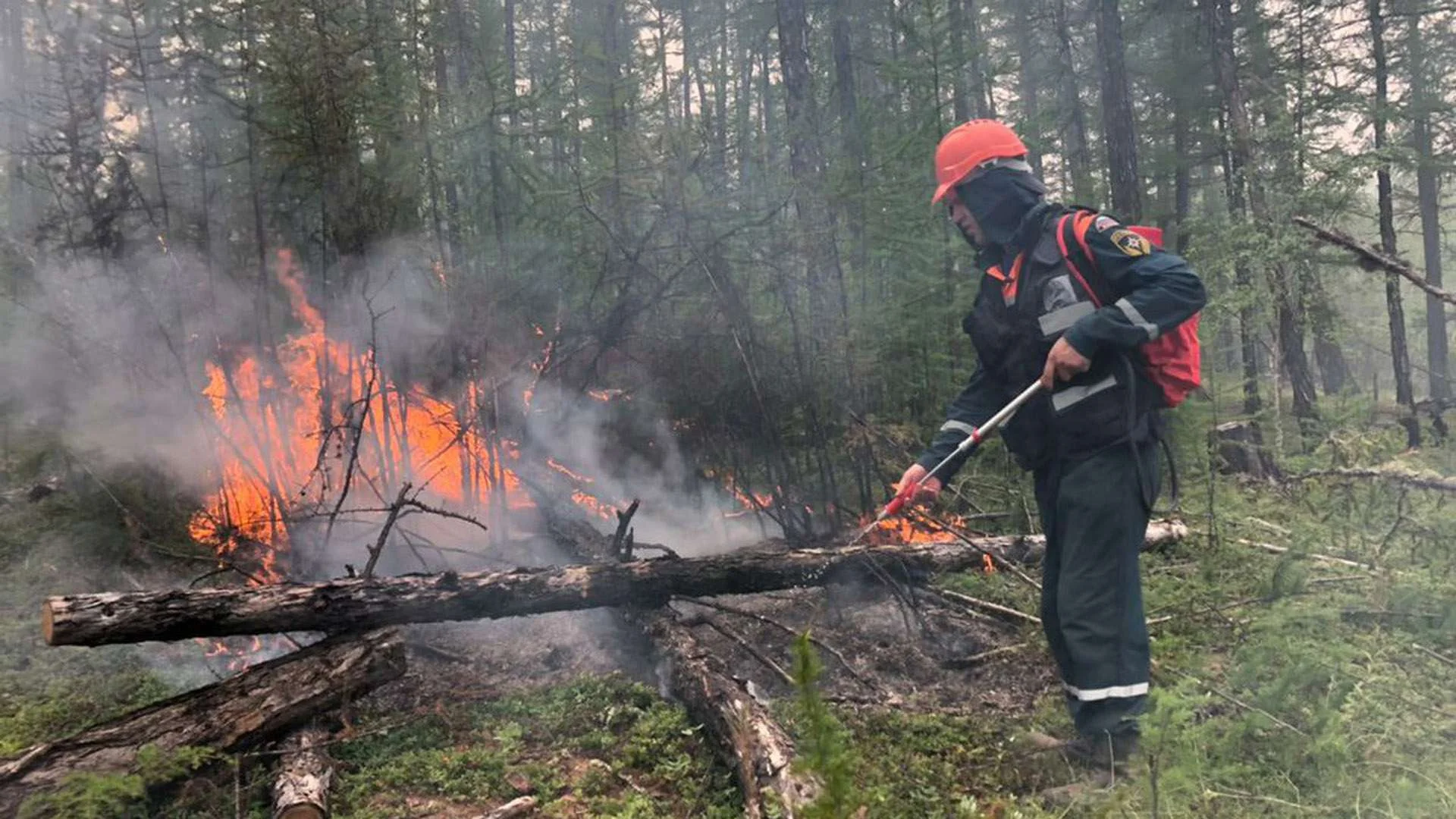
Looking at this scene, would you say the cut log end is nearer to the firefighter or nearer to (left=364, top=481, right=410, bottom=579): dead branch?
(left=364, top=481, right=410, bottom=579): dead branch

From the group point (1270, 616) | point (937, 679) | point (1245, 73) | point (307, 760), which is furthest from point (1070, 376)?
point (1245, 73)

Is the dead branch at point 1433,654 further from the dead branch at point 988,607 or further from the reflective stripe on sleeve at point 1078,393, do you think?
the reflective stripe on sleeve at point 1078,393

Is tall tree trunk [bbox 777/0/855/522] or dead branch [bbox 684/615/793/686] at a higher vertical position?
tall tree trunk [bbox 777/0/855/522]

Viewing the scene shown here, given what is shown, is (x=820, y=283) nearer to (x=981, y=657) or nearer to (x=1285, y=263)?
(x=1285, y=263)

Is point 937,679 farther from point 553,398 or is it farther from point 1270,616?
point 553,398

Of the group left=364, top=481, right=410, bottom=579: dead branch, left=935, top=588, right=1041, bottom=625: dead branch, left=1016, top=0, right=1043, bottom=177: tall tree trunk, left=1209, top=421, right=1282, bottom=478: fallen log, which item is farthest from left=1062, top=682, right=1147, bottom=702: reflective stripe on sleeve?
left=1016, top=0, right=1043, bottom=177: tall tree trunk

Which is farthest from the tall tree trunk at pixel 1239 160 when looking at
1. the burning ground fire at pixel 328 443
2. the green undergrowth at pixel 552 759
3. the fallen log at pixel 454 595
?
the green undergrowth at pixel 552 759

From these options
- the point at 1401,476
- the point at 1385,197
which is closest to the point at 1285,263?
the point at 1401,476

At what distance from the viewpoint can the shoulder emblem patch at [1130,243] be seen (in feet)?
10.8

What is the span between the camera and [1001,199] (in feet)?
12.0

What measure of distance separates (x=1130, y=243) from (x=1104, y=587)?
1483 millimetres

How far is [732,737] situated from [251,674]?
8.06 ft

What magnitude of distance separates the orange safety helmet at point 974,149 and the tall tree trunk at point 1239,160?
11.5 ft

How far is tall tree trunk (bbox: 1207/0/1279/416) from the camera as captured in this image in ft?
21.2
